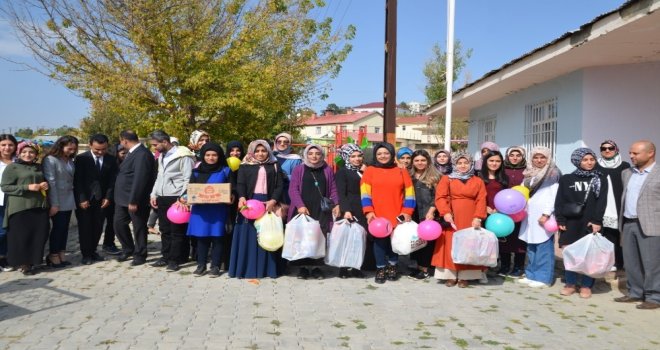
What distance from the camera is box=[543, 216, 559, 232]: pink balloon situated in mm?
5801

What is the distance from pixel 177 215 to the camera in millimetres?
6266

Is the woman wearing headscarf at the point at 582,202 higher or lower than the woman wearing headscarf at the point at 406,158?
lower

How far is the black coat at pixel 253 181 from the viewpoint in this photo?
614 cm

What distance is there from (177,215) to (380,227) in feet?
8.09

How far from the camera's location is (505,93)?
11.0 m

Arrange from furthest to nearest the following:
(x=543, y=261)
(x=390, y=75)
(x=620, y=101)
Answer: (x=390, y=75)
(x=620, y=101)
(x=543, y=261)

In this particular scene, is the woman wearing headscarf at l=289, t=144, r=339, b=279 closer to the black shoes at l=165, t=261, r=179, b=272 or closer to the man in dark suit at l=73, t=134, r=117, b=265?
the black shoes at l=165, t=261, r=179, b=272

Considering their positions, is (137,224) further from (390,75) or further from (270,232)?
(390,75)

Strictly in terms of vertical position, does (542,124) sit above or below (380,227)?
above

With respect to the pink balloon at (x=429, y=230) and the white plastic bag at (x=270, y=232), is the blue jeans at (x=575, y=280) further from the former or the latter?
the white plastic bag at (x=270, y=232)

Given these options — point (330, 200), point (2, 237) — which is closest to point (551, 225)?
point (330, 200)

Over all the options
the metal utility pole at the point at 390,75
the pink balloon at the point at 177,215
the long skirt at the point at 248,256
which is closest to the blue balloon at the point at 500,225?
the long skirt at the point at 248,256

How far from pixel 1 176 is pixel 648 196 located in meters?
7.16

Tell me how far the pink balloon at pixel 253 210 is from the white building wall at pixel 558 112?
191 inches
